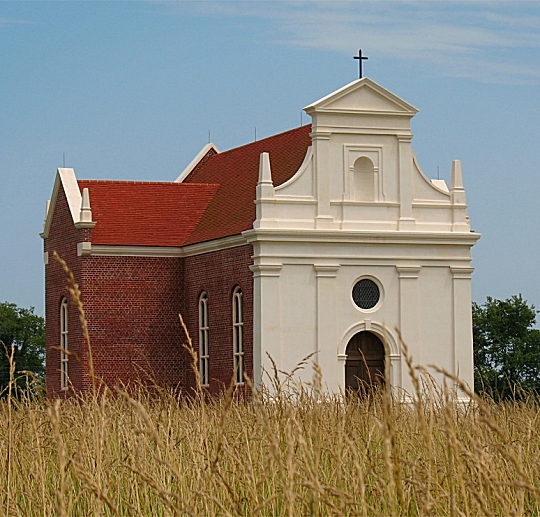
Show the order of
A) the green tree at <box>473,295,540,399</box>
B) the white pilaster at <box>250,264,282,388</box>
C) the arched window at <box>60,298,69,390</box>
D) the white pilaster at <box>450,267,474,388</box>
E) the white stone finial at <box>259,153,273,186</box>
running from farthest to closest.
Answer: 1. the green tree at <box>473,295,540,399</box>
2. the arched window at <box>60,298,69,390</box>
3. the white pilaster at <box>450,267,474,388</box>
4. the white stone finial at <box>259,153,273,186</box>
5. the white pilaster at <box>250,264,282,388</box>

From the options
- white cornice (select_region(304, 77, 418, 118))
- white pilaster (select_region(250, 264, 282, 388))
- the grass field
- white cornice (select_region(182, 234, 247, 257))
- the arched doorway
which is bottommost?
the grass field

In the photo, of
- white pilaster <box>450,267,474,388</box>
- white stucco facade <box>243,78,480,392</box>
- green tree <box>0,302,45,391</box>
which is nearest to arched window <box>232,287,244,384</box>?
white stucco facade <box>243,78,480,392</box>

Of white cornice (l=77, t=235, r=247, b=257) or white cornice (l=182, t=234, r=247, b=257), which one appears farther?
white cornice (l=77, t=235, r=247, b=257)

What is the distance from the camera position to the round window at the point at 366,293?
2642cm

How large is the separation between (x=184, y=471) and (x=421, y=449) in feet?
6.20

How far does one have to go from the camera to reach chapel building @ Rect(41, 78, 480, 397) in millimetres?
25812

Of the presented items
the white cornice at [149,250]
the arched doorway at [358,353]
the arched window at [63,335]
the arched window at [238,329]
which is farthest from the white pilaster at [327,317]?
the arched window at [63,335]

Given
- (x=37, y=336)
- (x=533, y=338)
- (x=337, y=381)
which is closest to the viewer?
(x=337, y=381)

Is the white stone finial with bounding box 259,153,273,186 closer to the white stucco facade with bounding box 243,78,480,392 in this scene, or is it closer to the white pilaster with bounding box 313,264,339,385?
the white stucco facade with bounding box 243,78,480,392

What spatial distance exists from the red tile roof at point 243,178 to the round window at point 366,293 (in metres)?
2.94

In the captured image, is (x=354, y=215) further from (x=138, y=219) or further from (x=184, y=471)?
(x=184, y=471)

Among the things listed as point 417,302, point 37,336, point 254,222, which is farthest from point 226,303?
point 37,336

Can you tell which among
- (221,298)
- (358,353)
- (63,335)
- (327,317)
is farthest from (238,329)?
(63,335)

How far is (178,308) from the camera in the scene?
29891 millimetres
